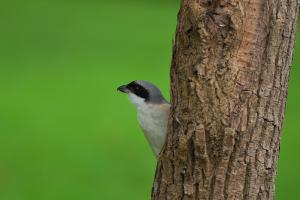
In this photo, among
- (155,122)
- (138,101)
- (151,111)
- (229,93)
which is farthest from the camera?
(138,101)

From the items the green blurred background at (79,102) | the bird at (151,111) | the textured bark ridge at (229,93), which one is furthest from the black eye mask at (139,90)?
the green blurred background at (79,102)

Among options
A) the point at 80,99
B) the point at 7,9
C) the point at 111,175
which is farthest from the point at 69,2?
the point at 111,175

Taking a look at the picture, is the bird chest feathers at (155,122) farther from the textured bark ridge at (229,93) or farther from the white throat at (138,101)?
the textured bark ridge at (229,93)

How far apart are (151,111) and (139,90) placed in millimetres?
378

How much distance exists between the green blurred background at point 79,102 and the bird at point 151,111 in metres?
5.23

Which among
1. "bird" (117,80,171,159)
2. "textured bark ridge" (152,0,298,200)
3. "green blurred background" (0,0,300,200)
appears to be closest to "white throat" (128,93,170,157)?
"bird" (117,80,171,159)

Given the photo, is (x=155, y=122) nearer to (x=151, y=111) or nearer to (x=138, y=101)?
(x=151, y=111)

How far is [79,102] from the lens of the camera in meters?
15.7

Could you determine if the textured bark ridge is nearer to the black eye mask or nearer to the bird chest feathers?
the bird chest feathers

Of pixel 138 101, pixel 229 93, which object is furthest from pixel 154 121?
pixel 229 93

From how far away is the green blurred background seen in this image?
12.3 meters

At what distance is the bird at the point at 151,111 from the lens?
5.90 metres

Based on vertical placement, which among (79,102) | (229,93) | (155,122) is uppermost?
(229,93)

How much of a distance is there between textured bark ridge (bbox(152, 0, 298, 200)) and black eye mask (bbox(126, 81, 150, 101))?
127 cm
